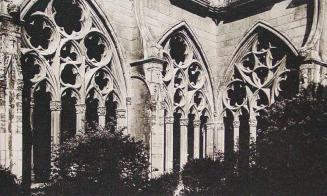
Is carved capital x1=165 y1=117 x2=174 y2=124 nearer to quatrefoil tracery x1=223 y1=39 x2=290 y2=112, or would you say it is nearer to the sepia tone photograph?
the sepia tone photograph

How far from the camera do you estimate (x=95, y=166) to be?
7008mm

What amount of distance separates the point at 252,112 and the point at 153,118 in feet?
11.5

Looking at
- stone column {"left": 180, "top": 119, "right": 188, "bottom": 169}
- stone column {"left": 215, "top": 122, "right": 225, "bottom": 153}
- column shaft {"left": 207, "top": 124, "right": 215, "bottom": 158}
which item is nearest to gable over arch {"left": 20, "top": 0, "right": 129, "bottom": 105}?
stone column {"left": 180, "top": 119, "right": 188, "bottom": 169}

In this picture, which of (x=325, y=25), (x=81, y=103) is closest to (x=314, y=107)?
(x=325, y=25)

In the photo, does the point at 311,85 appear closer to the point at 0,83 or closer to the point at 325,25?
the point at 325,25

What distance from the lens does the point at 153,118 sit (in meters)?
8.95

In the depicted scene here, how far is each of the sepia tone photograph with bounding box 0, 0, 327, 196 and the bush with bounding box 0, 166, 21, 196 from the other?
0.02 m

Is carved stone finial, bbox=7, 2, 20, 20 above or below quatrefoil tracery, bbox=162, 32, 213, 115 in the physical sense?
above

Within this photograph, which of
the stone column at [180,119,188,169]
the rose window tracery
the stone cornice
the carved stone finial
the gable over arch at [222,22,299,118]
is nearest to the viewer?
the carved stone finial

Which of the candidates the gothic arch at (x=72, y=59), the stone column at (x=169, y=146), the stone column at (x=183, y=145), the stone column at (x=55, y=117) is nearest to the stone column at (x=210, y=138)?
the stone column at (x=183, y=145)

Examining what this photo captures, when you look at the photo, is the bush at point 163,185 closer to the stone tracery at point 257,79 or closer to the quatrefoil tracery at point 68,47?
the stone tracery at point 257,79

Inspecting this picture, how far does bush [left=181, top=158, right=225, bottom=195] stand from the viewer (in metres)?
9.63

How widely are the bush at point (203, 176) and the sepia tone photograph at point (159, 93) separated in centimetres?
3

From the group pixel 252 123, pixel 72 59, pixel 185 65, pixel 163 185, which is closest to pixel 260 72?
pixel 252 123
